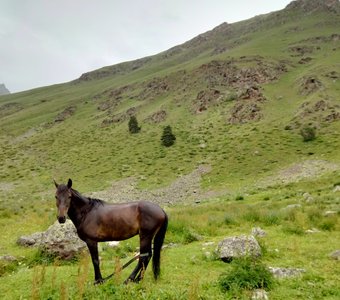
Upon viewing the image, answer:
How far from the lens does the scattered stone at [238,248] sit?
11.8m

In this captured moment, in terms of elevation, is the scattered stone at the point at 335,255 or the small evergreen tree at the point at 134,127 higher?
the scattered stone at the point at 335,255

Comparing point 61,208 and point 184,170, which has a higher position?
point 61,208

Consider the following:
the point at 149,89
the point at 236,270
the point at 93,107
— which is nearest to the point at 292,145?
the point at 236,270

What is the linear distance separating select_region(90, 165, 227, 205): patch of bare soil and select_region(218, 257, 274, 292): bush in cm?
2955

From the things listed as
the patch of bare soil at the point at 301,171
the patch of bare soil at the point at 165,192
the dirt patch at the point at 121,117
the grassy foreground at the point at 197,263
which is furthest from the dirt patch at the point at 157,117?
the grassy foreground at the point at 197,263

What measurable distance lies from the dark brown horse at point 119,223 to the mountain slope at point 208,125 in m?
34.8

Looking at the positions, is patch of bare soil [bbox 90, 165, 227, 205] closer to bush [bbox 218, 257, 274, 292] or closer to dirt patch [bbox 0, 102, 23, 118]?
bush [bbox 218, 257, 274, 292]

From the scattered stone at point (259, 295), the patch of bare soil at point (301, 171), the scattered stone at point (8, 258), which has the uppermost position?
the scattered stone at point (8, 258)

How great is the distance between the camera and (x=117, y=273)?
8.79 meters

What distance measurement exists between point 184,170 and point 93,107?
77921mm

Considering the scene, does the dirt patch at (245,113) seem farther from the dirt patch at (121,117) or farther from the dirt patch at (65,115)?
the dirt patch at (65,115)

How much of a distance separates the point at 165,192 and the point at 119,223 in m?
36.3

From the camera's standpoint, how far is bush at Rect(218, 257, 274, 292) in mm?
9367

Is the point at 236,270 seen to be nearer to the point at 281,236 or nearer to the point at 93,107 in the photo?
the point at 281,236
